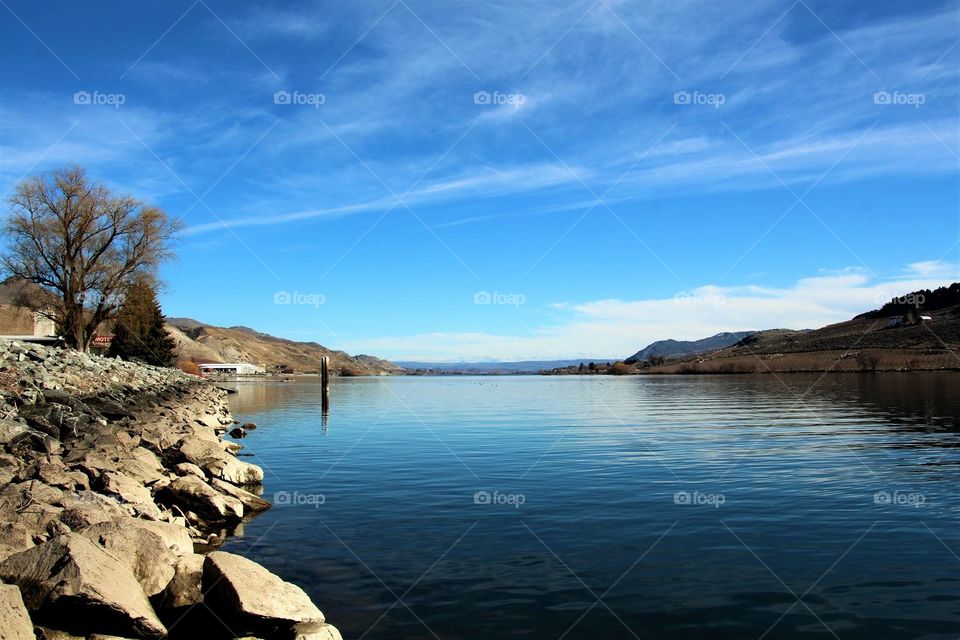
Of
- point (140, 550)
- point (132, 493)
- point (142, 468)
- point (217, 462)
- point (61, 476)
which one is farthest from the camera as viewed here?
point (217, 462)

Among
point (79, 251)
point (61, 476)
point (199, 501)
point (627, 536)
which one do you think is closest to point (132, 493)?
point (61, 476)

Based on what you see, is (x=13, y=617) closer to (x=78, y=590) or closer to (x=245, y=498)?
(x=78, y=590)

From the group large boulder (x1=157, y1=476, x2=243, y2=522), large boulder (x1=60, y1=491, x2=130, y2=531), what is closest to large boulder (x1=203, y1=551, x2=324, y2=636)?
large boulder (x1=60, y1=491, x2=130, y2=531)

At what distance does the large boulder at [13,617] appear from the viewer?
6863 mm

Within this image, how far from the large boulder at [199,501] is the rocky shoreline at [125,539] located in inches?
0.9

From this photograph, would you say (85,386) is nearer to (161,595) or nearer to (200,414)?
(200,414)

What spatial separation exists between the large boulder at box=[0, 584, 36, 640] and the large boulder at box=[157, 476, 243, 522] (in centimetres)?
846

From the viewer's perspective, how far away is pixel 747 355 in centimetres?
16938

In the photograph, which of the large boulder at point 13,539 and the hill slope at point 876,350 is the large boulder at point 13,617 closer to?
the large boulder at point 13,539

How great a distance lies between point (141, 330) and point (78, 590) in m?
73.5

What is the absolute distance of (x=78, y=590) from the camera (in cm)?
790

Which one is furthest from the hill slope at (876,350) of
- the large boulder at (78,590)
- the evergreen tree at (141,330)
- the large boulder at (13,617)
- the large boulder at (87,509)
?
the large boulder at (13,617)

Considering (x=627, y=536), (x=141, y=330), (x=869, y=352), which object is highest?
(x=141, y=330)

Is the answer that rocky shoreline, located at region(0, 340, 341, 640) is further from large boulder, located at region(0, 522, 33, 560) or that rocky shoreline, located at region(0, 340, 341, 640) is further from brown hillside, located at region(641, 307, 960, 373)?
brown hillside, located at region(641, 307, 960, 373)
